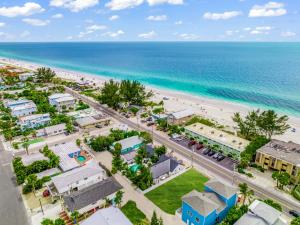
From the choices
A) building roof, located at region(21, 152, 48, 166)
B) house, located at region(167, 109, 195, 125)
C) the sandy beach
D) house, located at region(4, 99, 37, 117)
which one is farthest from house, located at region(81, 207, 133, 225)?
house, located at region(4, 99, 37, 117)

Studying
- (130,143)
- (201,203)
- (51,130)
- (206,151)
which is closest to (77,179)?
(130,143)

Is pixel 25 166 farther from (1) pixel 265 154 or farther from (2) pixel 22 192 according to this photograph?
(1) pixel 265 154

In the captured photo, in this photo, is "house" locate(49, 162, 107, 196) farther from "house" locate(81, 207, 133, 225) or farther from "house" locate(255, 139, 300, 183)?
"house" locate(255, 139, 300, 183)

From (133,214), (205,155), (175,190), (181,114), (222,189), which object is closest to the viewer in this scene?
(222,189)

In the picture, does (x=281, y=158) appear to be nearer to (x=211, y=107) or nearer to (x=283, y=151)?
(x=283, y=151)

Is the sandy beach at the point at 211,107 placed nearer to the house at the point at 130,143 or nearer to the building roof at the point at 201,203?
the house at the point at 130,143

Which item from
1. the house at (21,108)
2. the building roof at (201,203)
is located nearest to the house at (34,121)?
the house at (21,108)
